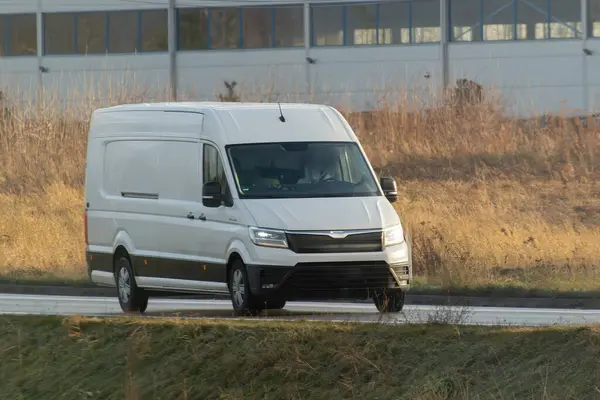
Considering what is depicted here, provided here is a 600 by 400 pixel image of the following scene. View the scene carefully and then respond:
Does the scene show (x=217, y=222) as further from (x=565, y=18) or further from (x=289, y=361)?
(x=565, y=18)

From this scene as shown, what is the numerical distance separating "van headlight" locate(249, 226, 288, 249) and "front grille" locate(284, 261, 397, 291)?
29 centimetres

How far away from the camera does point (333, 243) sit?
16.2m

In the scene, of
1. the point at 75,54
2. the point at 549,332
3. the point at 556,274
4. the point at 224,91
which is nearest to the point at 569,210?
the point at 556,274

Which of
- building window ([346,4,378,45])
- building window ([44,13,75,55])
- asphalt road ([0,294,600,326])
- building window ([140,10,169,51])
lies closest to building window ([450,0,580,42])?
building window ([346,4,378,45])

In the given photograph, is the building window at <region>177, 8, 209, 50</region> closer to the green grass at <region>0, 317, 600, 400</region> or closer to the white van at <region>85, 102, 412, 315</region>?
the white van at <region>85, 102, 412, 315</region>

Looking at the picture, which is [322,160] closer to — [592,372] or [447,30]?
[592,372]

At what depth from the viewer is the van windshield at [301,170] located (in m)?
17.0

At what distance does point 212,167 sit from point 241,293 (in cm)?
161

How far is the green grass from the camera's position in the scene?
40.0 feet

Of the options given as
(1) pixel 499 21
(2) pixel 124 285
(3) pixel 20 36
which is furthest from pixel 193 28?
(2) pixel 124 285

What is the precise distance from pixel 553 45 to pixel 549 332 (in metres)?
48.3

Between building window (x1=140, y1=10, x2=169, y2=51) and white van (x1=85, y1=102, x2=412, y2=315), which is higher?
building window (x1=140, y1=10, x2=169, y2=51)

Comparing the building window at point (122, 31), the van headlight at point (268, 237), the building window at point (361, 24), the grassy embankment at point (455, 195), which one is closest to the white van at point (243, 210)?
the van headlight at point (268, 237)

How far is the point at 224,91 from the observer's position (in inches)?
2564
